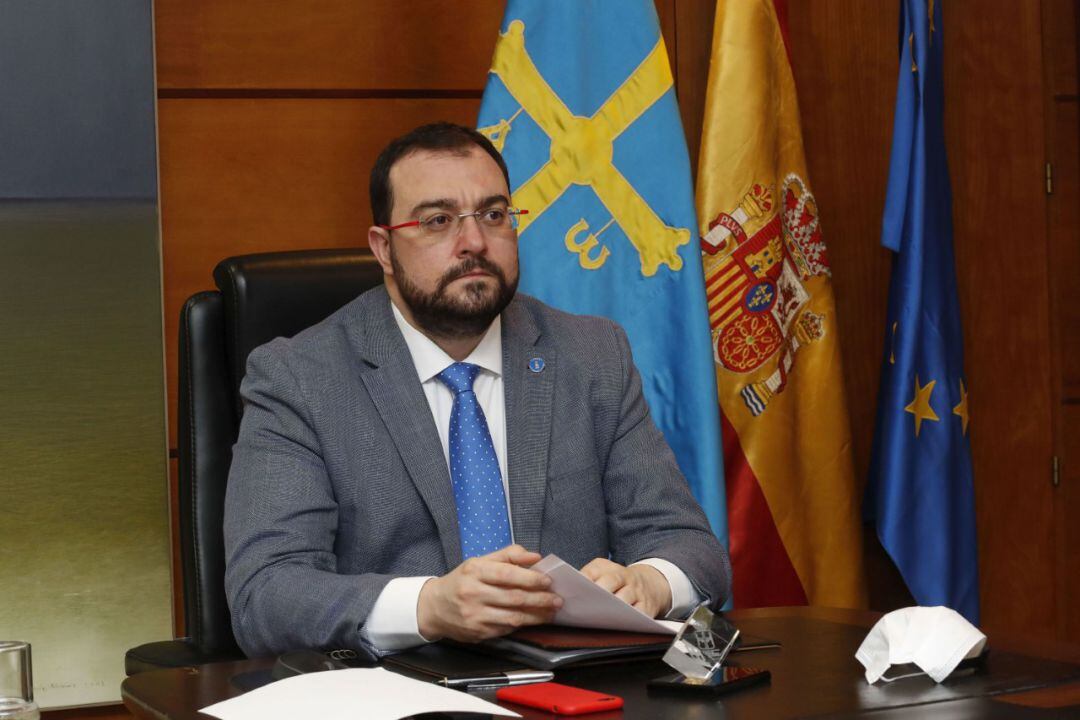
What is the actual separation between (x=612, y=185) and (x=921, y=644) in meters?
1.86

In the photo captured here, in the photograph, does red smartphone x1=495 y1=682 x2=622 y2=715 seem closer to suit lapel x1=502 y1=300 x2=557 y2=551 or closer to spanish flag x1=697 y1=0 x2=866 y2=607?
suit lapel x1=502 y1=300 x2=557 y2=551

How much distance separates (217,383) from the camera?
2.19 metres

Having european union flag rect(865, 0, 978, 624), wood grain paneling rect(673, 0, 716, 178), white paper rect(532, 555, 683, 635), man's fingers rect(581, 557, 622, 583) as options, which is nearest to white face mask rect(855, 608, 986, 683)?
white paper rect(532, 555, 683, 635)

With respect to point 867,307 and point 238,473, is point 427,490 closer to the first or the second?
point 238,473

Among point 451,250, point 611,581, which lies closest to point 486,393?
point 451,250

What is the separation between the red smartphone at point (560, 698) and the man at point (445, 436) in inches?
19.6

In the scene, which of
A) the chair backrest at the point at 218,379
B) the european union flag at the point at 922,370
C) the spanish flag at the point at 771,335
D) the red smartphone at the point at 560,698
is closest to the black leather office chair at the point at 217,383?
the chair backrest at the point at 218,379

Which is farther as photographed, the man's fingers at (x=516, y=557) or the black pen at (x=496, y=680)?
the man's fingers at (x=516, y=557)

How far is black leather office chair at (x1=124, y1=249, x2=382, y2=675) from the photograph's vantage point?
2096mm

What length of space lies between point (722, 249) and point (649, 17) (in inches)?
22.7

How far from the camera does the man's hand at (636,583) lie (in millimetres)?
1831

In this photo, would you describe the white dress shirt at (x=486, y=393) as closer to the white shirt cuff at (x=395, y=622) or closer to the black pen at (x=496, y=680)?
the white shirt cuff at (x=395, y=622)

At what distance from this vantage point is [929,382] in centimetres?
343

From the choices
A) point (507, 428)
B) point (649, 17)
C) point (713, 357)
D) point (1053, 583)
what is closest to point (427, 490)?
point (507, 428)
